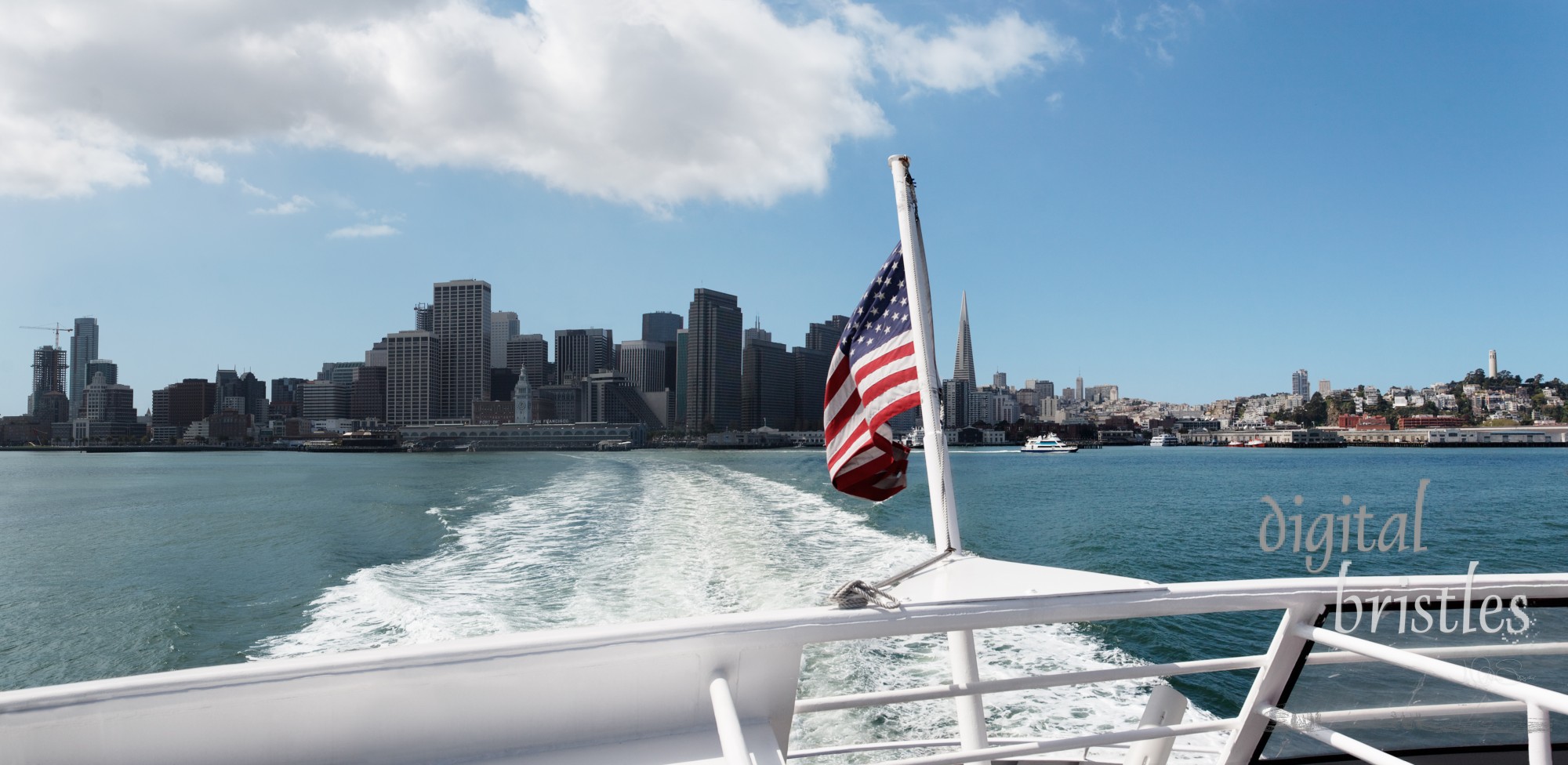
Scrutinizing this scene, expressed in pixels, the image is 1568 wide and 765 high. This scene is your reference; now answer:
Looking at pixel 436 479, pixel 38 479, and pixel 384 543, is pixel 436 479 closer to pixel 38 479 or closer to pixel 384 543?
pixel 384 543

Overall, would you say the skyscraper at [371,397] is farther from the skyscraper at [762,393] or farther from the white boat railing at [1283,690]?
the white boat railing at [1283,690]

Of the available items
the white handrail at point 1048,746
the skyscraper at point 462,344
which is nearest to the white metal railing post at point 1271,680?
the white handrail at point 1048,746

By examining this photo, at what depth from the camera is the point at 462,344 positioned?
190 m

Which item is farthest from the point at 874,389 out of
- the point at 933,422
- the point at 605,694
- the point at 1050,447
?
the point at 1050,447

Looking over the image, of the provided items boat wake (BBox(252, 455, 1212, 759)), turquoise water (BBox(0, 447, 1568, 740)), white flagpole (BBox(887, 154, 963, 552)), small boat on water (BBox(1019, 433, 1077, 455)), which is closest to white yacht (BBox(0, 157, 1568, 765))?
white flagpole (BBox(887, 154, 963, 552))

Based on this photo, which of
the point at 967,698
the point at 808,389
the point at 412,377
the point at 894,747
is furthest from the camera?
the point at 412,377

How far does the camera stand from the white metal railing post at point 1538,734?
1.80m

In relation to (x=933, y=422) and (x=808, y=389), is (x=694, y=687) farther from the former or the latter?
(x=808, y=389)

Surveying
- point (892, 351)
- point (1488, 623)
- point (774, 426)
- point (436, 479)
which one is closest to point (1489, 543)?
point (1488, 623)

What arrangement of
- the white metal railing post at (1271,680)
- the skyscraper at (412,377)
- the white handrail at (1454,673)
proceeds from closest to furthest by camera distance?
the white handrail at (1454,673) → the white metal railing post at (1271,680) → the skyscraper at (412,377)

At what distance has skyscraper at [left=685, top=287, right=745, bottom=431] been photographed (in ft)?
558

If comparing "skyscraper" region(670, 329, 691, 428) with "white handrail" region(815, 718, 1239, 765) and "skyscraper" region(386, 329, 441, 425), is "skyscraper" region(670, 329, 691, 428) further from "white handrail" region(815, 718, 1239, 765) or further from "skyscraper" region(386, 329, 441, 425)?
"white handrail" region(815, 718, 1239, 765)

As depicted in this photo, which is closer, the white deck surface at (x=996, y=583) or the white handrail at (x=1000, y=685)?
the white handrail at (x=1000, y=685)

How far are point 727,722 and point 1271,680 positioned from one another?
1.84 m
